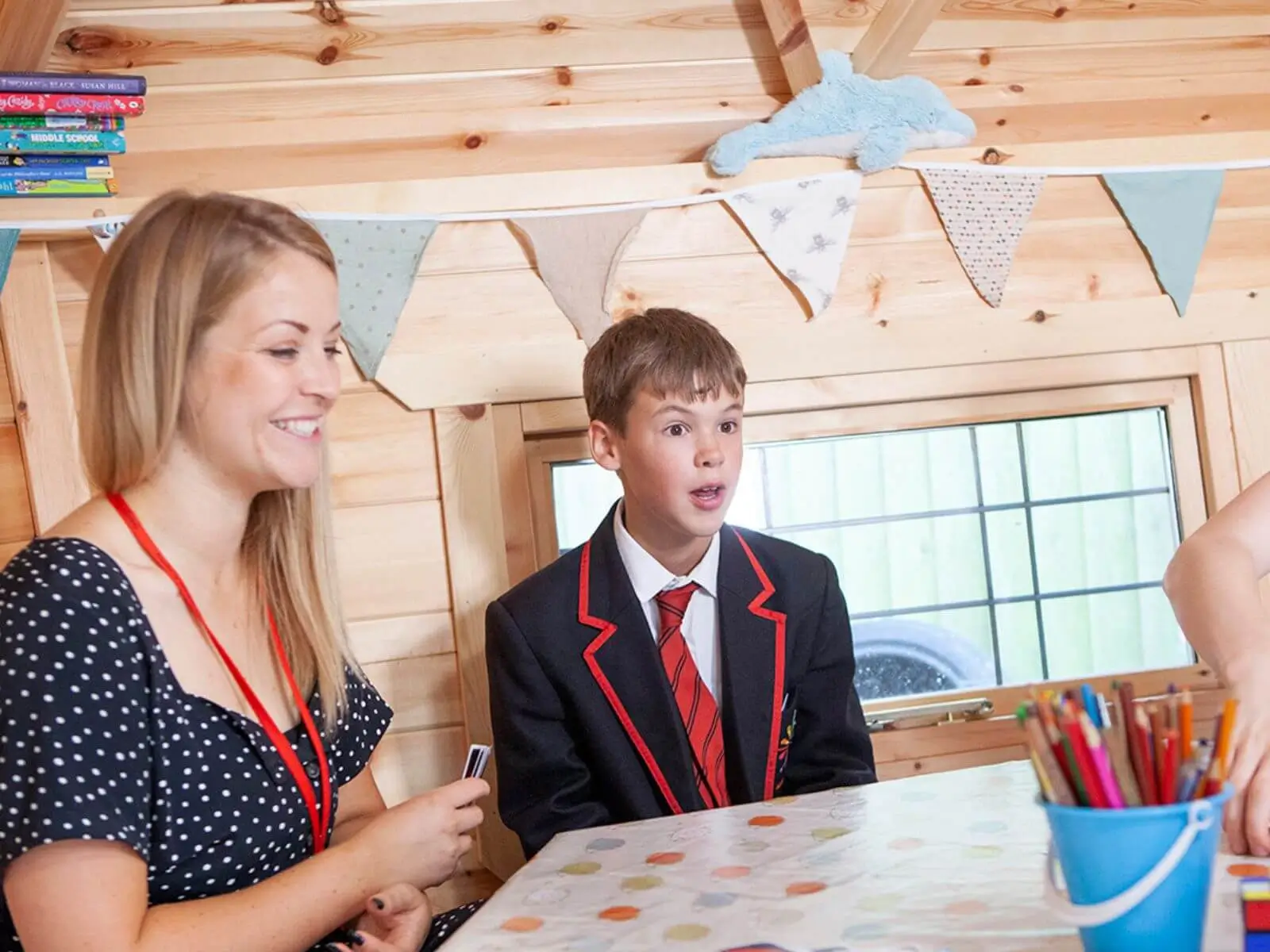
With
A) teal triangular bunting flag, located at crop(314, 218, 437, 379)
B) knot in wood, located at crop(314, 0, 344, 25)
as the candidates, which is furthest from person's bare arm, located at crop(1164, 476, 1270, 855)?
knot in wood, located at crop(314, 0, 344, 25)

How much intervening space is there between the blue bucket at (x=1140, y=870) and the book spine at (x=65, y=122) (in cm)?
154

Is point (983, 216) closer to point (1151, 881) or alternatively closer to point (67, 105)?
point (67, 105)

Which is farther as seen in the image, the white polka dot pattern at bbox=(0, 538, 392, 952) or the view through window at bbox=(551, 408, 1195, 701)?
the view through window at bbox=(551, 408, 1195, 701)

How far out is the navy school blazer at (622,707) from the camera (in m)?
1.62

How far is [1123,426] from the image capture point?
2238mm

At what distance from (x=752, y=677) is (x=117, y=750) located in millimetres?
821

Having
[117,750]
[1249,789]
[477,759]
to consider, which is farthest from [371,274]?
[1249,789]

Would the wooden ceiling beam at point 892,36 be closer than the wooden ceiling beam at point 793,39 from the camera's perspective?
Yes

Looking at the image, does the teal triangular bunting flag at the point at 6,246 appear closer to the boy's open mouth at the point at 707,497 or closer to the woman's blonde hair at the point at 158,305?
the woman's blonde hair at the point at 158,305

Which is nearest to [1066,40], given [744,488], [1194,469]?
[1194,469]

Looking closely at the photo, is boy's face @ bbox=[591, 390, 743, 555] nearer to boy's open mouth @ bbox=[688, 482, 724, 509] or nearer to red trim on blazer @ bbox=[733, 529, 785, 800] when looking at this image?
boy's open mouth @ bbox=[688, 482, 724, 509]

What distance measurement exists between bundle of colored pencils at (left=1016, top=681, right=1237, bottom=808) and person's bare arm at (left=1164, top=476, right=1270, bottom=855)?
190mm

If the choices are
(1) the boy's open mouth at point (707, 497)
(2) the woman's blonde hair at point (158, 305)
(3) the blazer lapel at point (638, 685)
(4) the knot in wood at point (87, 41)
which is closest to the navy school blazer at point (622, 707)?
(3) the blazer lapel at point (638, 685)

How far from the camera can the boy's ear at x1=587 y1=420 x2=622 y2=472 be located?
1.73m
